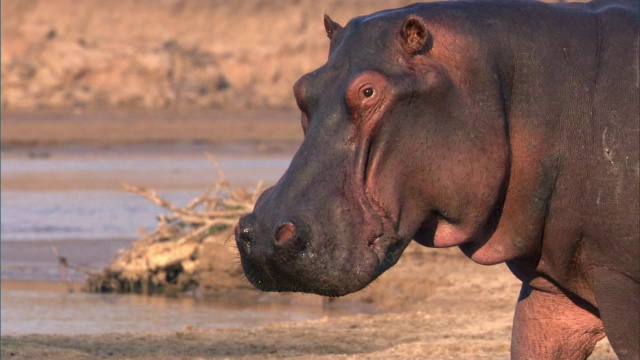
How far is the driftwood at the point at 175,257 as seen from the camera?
10.0 metres

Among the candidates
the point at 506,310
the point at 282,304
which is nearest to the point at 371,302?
the point at 282,304

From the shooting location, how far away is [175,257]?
397 inches

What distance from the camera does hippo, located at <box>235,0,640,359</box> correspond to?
3449 millimetres

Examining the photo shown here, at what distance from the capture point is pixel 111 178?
17891mm

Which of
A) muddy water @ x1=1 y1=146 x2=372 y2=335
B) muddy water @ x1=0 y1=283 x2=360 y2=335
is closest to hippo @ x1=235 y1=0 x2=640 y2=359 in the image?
muddy water @ x1=0 y1=283 x2=360 y2=335

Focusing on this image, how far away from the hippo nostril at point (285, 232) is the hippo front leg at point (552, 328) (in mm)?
1015

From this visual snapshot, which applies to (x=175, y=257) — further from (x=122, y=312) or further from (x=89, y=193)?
(x=89, y=193)

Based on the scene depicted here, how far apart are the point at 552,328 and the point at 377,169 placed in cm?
96

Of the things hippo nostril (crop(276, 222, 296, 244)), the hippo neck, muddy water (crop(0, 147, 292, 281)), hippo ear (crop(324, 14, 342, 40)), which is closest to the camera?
hippo nostril (crop(276, 222, 296, 244))

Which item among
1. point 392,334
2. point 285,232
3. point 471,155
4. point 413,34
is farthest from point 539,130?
point 392,334

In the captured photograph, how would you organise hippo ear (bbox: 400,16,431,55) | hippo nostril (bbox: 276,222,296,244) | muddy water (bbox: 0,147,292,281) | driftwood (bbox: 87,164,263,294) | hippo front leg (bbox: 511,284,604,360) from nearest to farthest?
hippo nostril (bbox: 276,222,296,244), hippo ear (bbox: 400,16,431,55), hippo front leg (bbox: 511,284,604,360), driftwood (bbox: 87,164,263,294), muddy water (bbox: 0,147,292,281)

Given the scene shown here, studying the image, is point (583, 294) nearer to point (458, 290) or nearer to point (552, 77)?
point (552, 77)

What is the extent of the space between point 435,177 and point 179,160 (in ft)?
57.5

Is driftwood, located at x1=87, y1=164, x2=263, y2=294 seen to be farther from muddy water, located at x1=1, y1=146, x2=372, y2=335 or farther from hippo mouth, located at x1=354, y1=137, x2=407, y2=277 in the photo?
hippo mouth, located at x1=354, y1=137, x2=407, y2=277
